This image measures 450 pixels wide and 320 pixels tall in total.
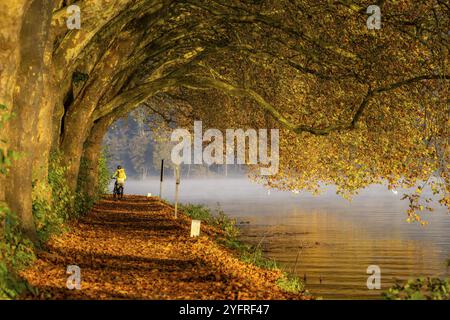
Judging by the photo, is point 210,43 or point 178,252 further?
point 210,43

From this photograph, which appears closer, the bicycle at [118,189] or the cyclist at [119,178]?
the cyclist at [119,178]

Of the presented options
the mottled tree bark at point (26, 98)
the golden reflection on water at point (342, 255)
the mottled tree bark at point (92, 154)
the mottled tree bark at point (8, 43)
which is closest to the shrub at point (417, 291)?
the golden reflection on water at point (342, 255)

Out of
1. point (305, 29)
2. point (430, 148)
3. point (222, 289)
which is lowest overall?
point (222, 289)

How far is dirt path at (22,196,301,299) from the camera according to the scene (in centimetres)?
1222

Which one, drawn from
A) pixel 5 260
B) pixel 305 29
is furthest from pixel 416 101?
pixel 5 260

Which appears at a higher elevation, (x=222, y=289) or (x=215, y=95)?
(x=215, y=95)

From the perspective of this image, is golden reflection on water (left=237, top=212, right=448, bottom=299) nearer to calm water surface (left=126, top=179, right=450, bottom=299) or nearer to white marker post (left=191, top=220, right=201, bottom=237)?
calm water surface (left=126, top=179, right=450, bottom=299)

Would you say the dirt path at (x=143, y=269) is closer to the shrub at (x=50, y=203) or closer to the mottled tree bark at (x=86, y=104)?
the shrub at (x=50, y=203)

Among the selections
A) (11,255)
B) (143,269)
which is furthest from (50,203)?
(11,255)

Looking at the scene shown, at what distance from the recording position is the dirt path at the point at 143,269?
1222 centimetres

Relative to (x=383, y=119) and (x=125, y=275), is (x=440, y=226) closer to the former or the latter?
(x=383, y=119)

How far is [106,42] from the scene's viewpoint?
25.0 metres

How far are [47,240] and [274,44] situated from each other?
37.6 feet
